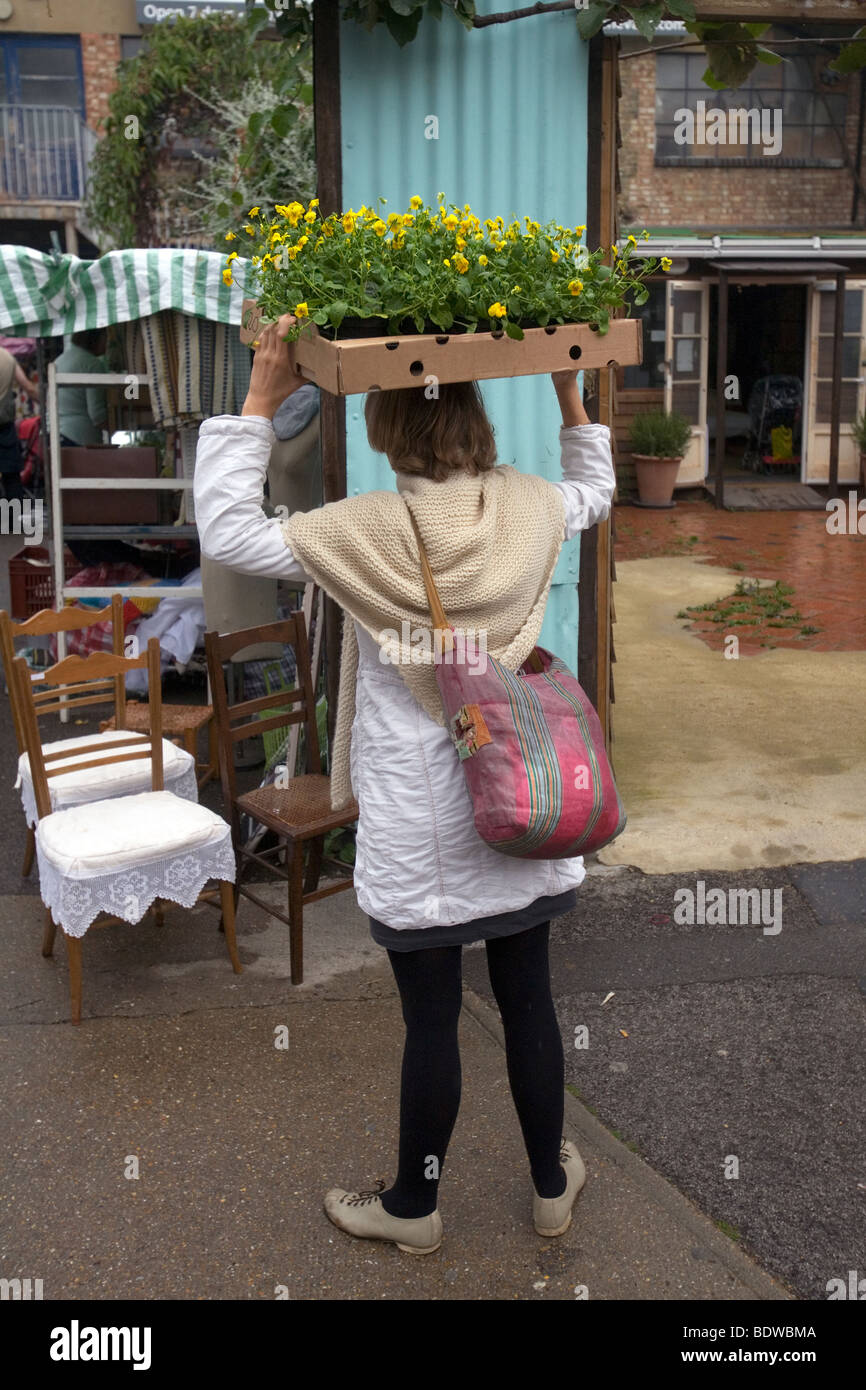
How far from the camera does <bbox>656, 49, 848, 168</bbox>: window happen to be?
1836cm

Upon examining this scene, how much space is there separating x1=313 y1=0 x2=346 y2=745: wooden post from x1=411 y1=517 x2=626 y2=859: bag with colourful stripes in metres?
1.61

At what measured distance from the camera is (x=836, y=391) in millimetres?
15133

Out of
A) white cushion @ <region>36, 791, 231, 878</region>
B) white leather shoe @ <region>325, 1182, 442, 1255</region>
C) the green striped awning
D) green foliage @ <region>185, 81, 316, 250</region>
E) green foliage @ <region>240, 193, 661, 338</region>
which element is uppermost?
green foliage @ <region>185, 81, 316, 250</region>

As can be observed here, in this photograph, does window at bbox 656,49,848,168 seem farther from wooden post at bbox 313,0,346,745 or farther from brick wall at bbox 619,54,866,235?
wooden post at bbox 313,0,346,745

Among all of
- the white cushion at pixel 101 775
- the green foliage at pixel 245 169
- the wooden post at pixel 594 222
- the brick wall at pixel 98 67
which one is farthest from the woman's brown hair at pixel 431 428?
the brick wall at pixel 98 67

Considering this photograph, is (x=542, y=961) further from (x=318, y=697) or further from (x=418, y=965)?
(x=318, y=697)

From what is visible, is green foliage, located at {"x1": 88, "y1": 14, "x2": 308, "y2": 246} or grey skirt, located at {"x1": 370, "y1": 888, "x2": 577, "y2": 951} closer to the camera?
grey skirt, located at {"x1": 370, "y1": 888, "x2": 577, "y2": 951}

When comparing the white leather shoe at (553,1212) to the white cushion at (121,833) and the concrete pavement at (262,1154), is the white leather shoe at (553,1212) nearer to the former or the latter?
the concrete pavement at (262,1154)

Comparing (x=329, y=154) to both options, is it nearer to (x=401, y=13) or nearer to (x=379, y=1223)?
(x=401, y=13)

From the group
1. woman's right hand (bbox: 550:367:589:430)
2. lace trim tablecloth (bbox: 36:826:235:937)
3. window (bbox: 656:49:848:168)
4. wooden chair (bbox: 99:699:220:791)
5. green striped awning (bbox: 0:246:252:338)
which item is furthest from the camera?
window (bbox: 656:49:848:168)

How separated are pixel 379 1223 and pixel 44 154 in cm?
1981

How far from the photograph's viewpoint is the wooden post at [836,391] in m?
14.8

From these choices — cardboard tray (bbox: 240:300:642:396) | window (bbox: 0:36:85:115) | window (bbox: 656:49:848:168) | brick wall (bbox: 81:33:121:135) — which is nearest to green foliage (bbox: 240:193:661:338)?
cardboard tray (bbox: 240:300:642:396)

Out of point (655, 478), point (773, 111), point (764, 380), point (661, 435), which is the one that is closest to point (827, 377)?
point (764, 380)
